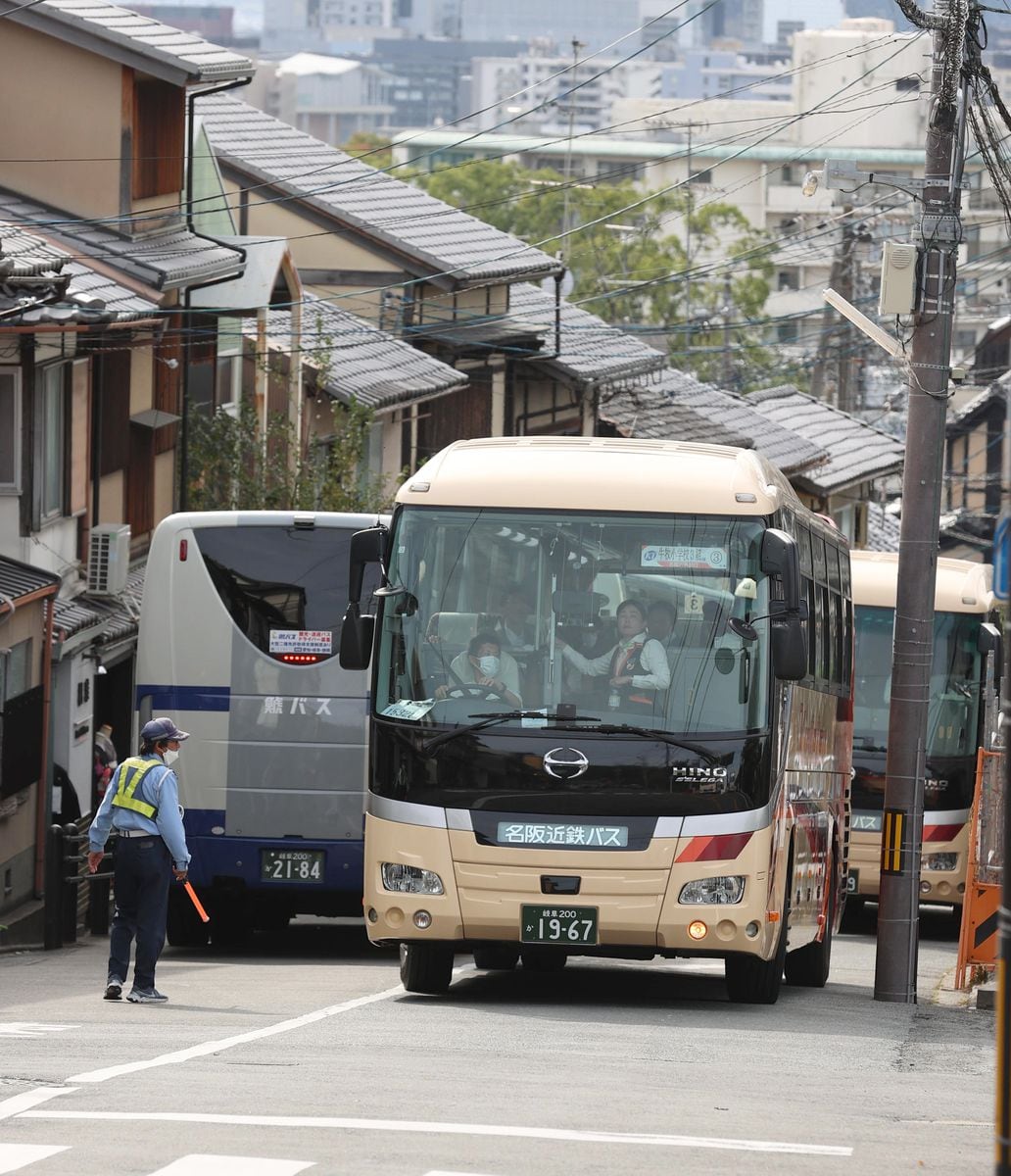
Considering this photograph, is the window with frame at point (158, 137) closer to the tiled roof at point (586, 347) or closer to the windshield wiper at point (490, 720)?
the tiled roof at point (586, 347)

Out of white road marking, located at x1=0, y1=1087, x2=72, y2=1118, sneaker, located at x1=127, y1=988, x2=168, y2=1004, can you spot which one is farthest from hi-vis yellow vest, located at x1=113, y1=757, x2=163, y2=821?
white road marking, located at x1=0, y1=1087, x2=72, y2=1118

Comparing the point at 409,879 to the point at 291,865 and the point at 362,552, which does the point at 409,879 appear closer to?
the point at 362,552

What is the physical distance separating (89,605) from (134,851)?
11.2 meters

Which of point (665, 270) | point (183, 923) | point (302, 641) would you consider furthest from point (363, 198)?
point (665, 270)

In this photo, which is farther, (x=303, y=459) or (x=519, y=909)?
(x=303, y=459)

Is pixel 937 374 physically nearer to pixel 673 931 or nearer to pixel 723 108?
pixel 673 931

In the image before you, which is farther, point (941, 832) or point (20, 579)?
point (941, 832)

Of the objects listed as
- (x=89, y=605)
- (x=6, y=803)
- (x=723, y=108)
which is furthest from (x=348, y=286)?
(x=723, y=108)

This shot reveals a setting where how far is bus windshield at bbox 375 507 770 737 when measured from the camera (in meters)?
12.6

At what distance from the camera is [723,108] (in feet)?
433

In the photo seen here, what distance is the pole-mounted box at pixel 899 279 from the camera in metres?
16.0

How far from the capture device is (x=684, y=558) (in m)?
12.7

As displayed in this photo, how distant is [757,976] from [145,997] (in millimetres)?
3660

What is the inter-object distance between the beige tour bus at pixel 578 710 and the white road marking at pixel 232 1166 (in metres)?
5.18
